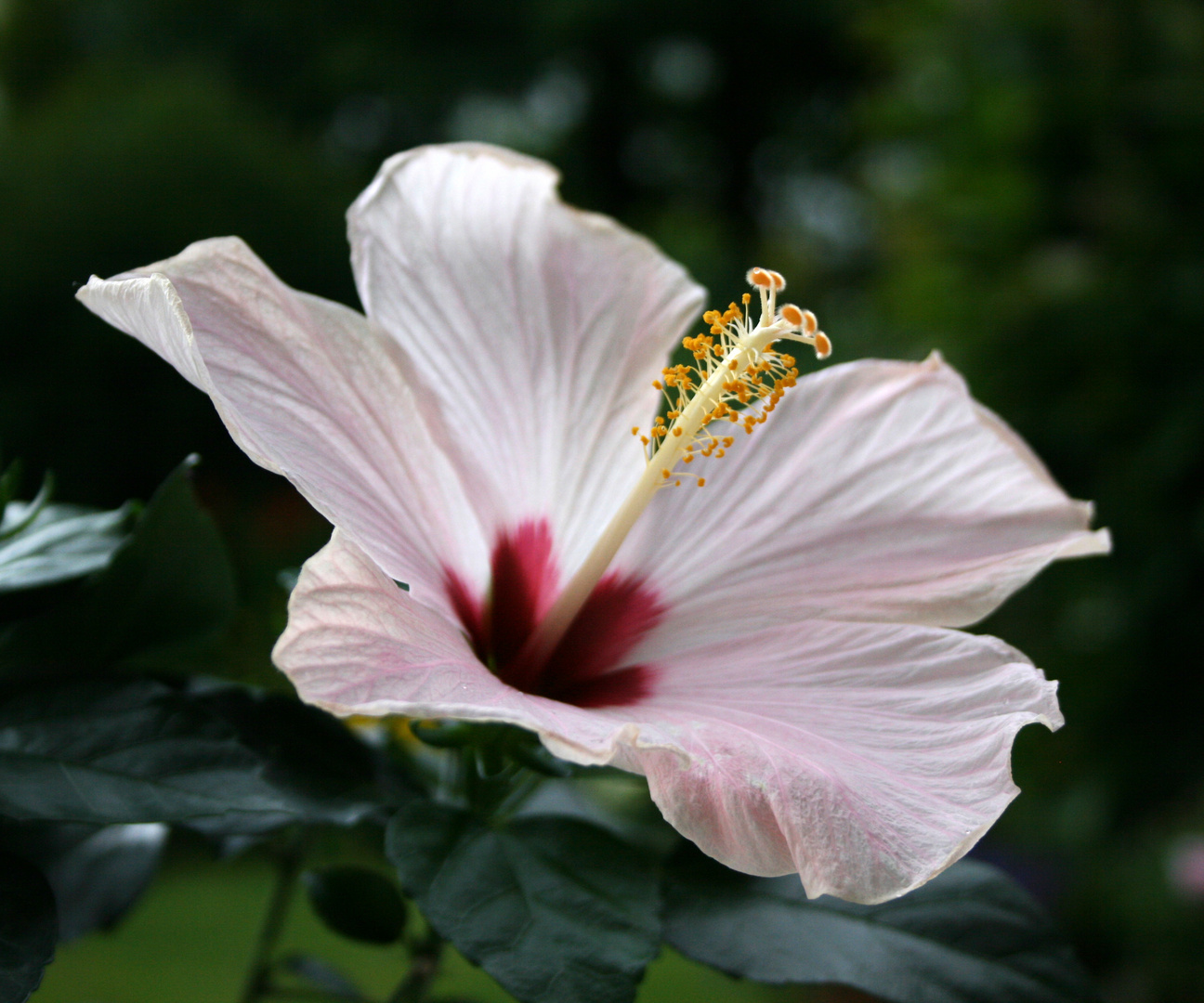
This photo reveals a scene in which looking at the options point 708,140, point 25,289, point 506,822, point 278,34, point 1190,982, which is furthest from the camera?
point 708,140

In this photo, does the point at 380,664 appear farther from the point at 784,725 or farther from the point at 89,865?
the point at 89,865

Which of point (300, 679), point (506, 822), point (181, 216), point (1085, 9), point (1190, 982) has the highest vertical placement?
point (1085, 9)

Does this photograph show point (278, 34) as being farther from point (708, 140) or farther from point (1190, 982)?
point (1190, 982)

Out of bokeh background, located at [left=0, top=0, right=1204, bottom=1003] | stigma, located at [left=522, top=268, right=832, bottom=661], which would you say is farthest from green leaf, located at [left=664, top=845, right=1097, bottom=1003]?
bokeh background, located at [left=0, top=0, right=1204, bottom=1003]

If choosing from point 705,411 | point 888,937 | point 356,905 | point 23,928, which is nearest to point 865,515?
point 705,411

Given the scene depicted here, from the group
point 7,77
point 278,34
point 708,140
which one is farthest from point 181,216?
point 708,140

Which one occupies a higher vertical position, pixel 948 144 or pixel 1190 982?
pixel 948 144
